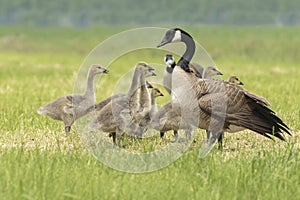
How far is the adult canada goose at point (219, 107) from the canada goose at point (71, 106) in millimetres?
2025

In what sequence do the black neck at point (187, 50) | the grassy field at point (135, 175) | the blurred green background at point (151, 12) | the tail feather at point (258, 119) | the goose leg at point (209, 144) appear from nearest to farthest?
the grassy field at point (135, 175), the goose leg at point (209, 144), the tail feather at point (258, 119), the black neck at point (187, 50), the blurred green background at point (151, 12)

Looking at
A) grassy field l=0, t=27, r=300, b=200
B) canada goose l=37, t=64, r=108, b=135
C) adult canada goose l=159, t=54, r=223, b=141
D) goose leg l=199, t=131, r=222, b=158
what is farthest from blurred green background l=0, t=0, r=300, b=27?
goose leg l=199, t=131, r=222, b=158

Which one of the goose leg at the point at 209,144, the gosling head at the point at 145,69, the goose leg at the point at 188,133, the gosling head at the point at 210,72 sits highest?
the gosling head at the point at 145,69

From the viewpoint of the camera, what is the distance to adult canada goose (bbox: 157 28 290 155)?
879cm

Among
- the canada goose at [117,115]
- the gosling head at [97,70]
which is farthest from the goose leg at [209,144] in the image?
the gosling head at [97,70]

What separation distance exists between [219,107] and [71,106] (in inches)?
105

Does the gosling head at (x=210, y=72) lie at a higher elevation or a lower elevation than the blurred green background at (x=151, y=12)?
higher

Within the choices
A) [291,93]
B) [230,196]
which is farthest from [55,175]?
[291,93]

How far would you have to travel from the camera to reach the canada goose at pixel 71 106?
415 inches

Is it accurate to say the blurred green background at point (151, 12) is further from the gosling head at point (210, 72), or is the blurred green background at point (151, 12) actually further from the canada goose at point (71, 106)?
the canada goose at point (71, 106)

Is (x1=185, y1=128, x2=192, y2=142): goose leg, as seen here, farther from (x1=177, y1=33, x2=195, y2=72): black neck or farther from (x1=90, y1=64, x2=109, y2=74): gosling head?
(x1=90, y1=64, x2=109, y2=74): gosling head

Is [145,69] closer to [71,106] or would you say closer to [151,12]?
[71,106]

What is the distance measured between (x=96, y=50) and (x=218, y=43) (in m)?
44.1

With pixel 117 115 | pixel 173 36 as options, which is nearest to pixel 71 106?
pixel 117 115
